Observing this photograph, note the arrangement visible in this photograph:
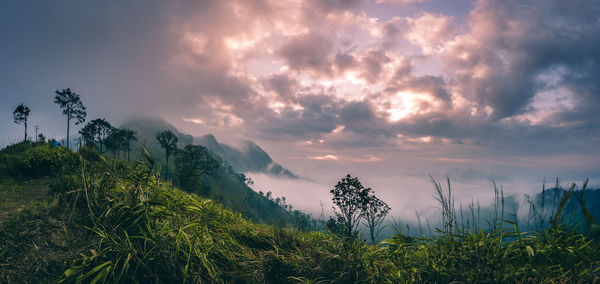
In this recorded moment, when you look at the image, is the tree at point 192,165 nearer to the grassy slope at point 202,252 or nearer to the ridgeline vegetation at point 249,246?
the ridgeline vegetation at point 249,246

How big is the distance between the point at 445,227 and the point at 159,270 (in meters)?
4.08

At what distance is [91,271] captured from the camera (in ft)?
9.54

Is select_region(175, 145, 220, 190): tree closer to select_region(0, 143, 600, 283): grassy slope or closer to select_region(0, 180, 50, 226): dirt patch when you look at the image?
select_region(0, 180, 50, 226): dirt patch

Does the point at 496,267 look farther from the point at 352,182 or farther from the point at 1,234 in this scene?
the point at 352,182

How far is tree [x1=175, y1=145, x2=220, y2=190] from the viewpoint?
42.4 m

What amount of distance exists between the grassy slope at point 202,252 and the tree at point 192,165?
125 feet

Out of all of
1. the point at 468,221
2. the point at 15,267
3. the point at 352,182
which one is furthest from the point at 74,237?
the point at 352,182

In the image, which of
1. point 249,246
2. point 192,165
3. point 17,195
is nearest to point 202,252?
point 249,246

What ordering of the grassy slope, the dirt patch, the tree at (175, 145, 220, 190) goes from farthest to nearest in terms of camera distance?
the tree at (175, 145, 220, 190), the dirt patch, the grassy slope

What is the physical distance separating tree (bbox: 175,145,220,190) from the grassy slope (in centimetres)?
3808

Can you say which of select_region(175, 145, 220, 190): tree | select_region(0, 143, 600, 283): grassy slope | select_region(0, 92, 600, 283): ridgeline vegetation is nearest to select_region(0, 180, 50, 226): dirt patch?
select_region(0, 92, 600, 283): ridgeline vegetation

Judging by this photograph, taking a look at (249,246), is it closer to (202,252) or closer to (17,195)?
(202,252)

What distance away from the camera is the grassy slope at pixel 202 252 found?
308 cm

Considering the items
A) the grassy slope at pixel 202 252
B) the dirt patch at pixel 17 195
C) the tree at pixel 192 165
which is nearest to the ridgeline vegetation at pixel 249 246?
the grassy slope at pixel 202 252
